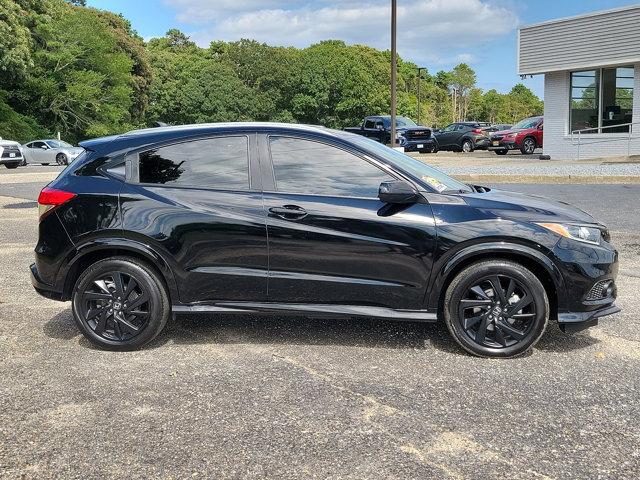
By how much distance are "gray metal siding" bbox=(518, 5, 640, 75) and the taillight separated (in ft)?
70.5

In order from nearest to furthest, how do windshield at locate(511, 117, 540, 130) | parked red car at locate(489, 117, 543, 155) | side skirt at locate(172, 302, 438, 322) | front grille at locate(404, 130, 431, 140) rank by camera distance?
1. side skirt at locate(172, 302, 438, 322)
2. parked red car at locate(489, 117, 543, 155)
3. windshield at locate(511, 117, 540, 130)
4. front grille at locate(404, 130, 431, 140)

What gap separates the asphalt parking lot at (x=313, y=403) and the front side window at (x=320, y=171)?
115 centimetres

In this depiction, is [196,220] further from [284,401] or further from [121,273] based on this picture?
[284,401]

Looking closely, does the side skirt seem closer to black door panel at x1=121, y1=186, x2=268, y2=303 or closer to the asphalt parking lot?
black door panel at x1=121, y1=186, x2=268, y2=303

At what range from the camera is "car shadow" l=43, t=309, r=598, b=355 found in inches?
189

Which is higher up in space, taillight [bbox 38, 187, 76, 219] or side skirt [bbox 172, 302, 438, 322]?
taillight [bbox 38, 187, 76, 219]

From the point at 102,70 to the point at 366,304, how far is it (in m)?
54.4

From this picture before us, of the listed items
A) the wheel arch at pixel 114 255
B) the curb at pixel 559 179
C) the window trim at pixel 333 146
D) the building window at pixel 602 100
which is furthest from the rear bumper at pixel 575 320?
the building window at pixel 602 100

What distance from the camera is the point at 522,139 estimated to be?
1099 inches

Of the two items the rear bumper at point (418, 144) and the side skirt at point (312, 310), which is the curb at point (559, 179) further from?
the rear bumper at point (418, 144)

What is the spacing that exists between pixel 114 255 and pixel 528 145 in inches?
1021

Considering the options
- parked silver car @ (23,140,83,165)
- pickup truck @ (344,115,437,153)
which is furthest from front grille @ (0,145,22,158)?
pickup truck @ (344,115,437,153)

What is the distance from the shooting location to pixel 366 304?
4.50m

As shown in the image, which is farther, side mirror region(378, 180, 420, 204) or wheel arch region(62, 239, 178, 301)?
wheel arch region(62, 239, 178, 301)
